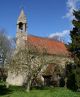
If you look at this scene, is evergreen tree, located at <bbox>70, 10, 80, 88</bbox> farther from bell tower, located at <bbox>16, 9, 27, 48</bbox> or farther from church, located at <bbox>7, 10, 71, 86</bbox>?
bell tower, located at <bbox>16, 9, 27, 48</bbox>

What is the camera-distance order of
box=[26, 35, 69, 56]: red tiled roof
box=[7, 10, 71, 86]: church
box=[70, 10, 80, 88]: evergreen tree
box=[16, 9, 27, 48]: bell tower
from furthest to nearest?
box=[26, 35, 69, 56]: red tiled roof, box=[16, 9, 27, 48]: bell tower, box=[7, 10, 71, 86]: church, box=[70, 10, 80, 88]: evergreen tree

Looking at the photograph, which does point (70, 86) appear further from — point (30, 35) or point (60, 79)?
point (30, 35)

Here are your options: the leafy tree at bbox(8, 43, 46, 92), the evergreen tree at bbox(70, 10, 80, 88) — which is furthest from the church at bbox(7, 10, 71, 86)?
the evergreen tree at bbox(70, 10, 80, 88)

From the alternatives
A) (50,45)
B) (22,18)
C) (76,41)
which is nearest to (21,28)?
(22,18)

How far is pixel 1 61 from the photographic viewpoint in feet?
248

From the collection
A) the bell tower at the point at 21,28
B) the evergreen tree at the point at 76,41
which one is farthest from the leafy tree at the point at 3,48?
the evergreen tree at the point at 76,41

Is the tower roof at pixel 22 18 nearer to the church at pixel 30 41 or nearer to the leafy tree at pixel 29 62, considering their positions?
the church at pixel 30 41

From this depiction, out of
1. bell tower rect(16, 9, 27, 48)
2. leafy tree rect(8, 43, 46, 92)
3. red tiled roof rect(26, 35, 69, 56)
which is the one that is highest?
bell tower rect(16, 9, 27, 48)

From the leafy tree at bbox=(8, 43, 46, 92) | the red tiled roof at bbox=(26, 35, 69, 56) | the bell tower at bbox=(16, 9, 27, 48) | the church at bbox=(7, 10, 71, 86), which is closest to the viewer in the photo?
the leafy tree at bbox=(8, 43, 46, 92)

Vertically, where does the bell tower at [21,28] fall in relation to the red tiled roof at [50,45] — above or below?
above

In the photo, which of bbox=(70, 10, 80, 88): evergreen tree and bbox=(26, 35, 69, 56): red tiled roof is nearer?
bbox=(70, 10, 80, 88): evergreen tree

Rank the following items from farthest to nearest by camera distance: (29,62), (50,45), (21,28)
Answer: (50,45) < (21,28) < (29,62)

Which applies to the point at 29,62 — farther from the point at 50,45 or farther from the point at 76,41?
the point at 50,45

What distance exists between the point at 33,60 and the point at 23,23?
1858 centimetres
